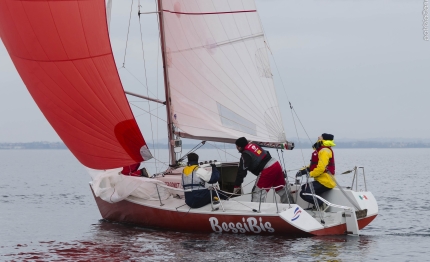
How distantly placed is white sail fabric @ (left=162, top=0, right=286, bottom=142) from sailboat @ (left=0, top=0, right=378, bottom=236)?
0.02m

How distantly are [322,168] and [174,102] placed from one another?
3.67 metres

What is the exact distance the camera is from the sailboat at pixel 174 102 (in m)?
13.6

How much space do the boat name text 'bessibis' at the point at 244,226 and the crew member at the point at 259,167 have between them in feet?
2.28

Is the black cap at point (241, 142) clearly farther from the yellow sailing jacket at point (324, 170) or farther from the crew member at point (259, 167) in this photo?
the yellow sailing jacket at point (324, 170)

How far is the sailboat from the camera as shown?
537 inches

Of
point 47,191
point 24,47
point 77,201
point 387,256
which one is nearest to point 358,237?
point 387,256

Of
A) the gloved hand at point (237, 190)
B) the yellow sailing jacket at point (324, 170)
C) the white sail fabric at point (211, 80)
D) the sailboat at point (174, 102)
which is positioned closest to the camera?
the sailboat at point (174, 102)

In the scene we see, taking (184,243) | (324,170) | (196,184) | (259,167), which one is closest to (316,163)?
(324,170)

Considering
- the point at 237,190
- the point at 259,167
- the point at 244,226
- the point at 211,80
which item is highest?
the point at 211,80

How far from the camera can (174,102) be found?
15617mm

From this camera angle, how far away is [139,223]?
1583cm

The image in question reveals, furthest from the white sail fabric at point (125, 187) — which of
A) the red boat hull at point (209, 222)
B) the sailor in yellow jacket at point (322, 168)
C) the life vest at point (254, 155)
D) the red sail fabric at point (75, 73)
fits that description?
the sailor in yellow jacket at point (322, 168)

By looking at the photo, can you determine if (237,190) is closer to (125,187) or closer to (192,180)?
(192,180)

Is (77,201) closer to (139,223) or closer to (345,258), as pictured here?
(139,223)
